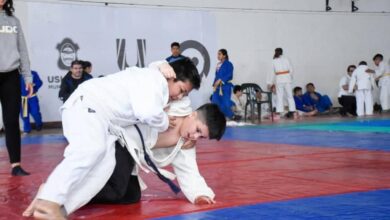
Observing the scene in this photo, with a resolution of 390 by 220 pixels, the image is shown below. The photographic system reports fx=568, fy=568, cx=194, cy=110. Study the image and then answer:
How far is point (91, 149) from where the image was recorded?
251 cm

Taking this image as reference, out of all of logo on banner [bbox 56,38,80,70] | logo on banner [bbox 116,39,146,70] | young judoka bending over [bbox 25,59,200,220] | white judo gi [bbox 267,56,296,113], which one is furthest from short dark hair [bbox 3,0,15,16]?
white judo gi [bbox 267,56,296,113]

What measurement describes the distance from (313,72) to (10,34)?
441 inches

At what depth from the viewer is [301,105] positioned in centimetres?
1345

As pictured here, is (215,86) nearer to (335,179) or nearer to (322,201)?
(335,179)

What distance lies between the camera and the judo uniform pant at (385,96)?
1392 cm

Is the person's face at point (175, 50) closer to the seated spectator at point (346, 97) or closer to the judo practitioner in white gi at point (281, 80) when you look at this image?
the judo practitioner in white gi at point (281, 80)

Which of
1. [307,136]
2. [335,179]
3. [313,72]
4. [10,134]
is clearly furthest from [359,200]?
[313,72]

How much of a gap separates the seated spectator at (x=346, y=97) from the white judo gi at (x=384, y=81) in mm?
666

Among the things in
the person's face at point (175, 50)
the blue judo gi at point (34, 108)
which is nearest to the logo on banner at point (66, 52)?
the blue judo gi at point (34, 108)

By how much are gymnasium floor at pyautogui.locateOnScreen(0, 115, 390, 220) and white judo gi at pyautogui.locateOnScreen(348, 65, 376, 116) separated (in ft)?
24.0

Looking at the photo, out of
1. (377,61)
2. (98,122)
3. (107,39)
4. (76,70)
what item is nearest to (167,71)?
(98,122)

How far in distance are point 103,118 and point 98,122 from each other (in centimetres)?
6

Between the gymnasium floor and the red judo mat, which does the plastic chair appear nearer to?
the gymnasium floor

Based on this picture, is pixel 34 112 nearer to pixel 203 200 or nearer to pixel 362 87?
pixel 362 87
